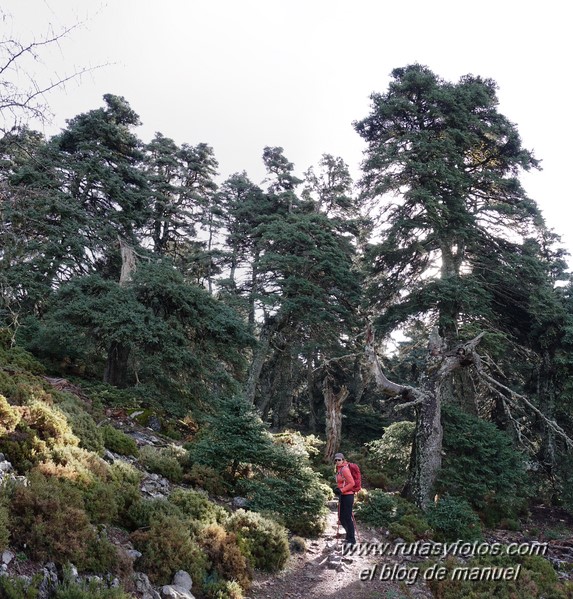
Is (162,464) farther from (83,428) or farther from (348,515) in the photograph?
(348,515)

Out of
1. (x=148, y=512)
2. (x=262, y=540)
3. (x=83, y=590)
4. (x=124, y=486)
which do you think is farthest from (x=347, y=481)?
(x=83, y=590)

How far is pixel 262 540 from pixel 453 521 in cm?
519

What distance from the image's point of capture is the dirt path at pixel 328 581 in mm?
6090

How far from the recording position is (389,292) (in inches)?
655

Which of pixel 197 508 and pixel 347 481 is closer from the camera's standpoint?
pixel 197 508

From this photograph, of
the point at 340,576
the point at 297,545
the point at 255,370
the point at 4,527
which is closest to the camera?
the point at 4,527

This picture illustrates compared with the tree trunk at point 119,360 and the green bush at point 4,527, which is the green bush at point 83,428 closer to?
the green bush at point 4,527

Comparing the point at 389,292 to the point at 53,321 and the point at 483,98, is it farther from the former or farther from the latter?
the point at 53,321

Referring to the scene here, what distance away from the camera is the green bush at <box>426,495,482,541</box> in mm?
9422

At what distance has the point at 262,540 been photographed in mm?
6547

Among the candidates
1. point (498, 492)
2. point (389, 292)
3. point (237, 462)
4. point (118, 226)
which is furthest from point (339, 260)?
point (237, 462)

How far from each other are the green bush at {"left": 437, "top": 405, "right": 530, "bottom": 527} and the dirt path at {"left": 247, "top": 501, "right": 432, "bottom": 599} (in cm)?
426

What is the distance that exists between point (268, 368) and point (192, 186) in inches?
459

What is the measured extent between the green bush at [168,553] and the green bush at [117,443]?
293cm
